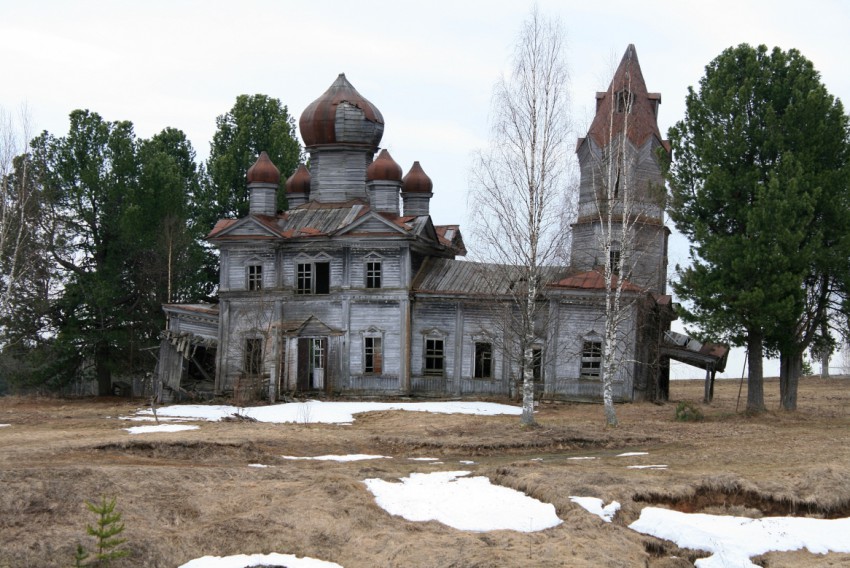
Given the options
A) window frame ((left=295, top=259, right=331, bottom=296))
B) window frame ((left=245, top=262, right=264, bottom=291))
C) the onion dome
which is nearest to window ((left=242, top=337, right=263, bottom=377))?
window frame ((left=245, top=262, right=264, bottom=291))

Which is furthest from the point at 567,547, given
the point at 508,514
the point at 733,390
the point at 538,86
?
the point at 733,390

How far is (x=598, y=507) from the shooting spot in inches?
683

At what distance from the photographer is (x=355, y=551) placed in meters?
15.9

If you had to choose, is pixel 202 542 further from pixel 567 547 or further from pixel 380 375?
pixel 380 375

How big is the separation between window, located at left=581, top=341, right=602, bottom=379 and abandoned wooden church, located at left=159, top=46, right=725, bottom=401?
0.14ft

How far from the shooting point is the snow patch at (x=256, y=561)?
50.5ft

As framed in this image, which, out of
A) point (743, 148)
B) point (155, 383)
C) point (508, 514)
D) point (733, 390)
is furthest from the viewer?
point (733, 390)

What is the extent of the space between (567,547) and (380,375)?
22961 millimetres

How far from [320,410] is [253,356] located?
5.58 meters

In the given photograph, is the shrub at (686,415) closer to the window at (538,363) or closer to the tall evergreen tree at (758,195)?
the tall evergreen tree at (758,195)

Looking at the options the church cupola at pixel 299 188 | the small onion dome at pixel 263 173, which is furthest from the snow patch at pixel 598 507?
the church cupola at pixel 299 188

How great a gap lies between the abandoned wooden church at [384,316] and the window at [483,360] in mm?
73

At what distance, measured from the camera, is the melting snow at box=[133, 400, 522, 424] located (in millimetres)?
31703

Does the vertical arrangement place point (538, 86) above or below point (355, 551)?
above
